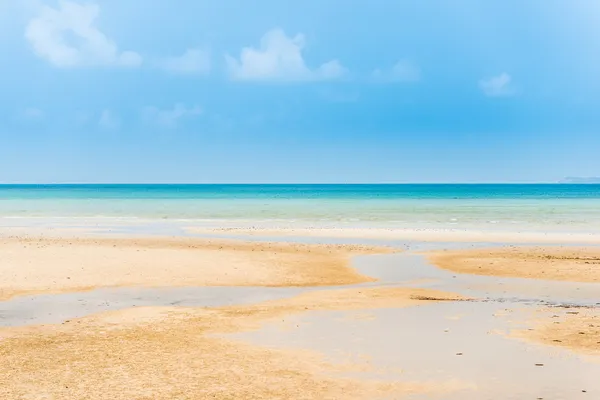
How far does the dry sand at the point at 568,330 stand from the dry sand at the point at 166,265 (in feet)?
26.6

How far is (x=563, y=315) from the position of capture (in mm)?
16531

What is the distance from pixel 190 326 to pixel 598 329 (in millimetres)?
9311

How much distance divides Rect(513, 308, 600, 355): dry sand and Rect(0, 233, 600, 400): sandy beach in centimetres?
5

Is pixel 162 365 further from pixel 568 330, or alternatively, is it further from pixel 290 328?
pixel 568 330

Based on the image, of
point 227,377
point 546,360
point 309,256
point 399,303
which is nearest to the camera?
point 227,377

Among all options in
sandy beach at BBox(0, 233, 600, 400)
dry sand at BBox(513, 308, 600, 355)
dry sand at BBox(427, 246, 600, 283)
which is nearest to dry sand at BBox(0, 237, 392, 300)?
sandy beach at BBox(0, 233, 600, 400)

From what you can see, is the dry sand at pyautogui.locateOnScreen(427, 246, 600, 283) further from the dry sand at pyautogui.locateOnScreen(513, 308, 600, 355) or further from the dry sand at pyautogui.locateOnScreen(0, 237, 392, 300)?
the dry sand at pyautogui.locateOnScreen(513, 308, 600, 355)

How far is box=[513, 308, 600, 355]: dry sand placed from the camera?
13391 millimetres

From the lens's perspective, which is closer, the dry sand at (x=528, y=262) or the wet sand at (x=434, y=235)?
the dry sand at (x=528, y=262)

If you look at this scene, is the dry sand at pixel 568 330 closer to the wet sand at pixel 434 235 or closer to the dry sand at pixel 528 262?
the dry sand at pixel 528 262

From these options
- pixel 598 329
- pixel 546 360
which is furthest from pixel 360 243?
pixel 546 360

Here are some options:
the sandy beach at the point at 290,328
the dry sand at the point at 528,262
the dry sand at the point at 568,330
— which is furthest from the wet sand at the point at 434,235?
the dry sand at the point at 568,330

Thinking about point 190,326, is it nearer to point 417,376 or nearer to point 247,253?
point 417,376

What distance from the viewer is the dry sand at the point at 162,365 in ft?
33.7
